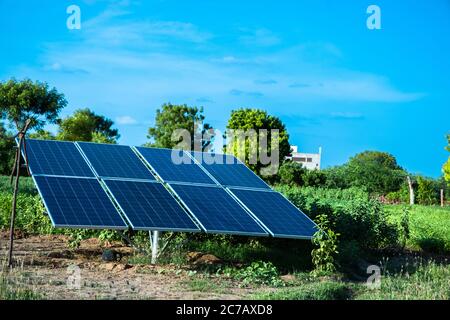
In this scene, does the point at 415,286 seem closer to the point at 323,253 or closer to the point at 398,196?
the point at 323,253

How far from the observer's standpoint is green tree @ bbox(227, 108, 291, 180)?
48.5m

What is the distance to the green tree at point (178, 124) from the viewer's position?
59.5m

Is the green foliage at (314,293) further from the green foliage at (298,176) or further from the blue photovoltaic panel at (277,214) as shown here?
the green foliage at (298,176)

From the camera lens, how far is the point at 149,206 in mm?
12695

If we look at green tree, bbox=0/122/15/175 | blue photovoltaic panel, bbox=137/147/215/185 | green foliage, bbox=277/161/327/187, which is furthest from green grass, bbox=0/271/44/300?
green foliage, bbox=277/161/327/187

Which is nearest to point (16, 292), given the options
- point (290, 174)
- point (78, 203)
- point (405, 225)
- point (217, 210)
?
point (78, 203)

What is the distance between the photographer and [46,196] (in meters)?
12.0

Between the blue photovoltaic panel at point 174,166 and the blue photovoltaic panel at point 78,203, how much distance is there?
6.59 feet

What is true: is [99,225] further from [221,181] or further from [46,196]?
[221,181]

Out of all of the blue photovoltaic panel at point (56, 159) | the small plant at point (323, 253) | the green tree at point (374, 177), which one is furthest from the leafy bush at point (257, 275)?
the green tree at point (374, 177)

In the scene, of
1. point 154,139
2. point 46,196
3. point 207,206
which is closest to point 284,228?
point 207,206

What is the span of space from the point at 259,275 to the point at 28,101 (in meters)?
42.3
